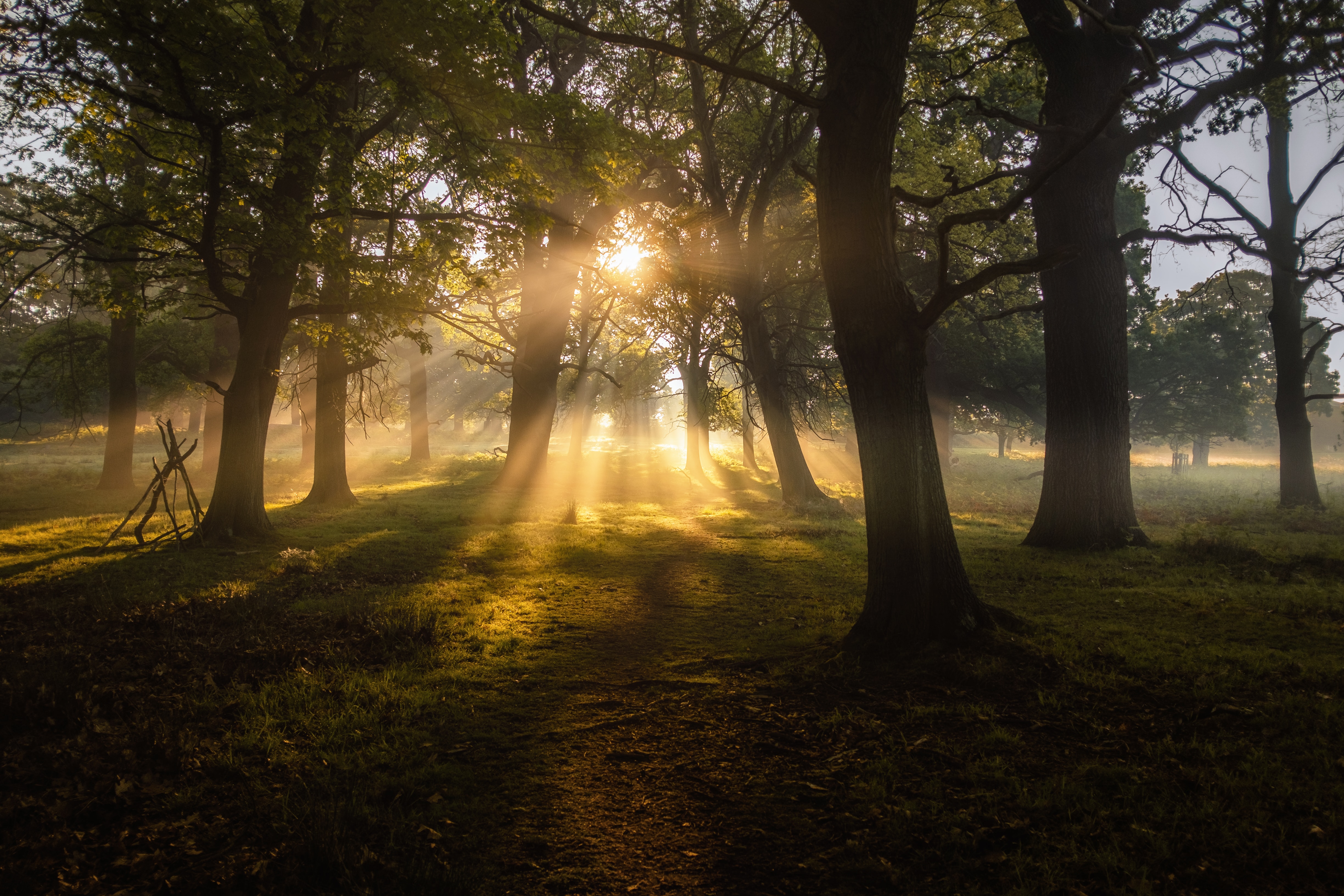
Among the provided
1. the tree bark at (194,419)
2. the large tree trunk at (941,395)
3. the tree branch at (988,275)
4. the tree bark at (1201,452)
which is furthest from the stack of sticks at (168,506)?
the tree bark at (1201,452)

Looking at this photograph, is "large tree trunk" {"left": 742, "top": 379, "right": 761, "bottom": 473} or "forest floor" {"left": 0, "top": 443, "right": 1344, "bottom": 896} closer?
"forest floor" {"left": 0, "top": 443, "right": 1344, "bottom": 896}

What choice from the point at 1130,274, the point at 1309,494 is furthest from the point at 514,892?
the point at 1130,274

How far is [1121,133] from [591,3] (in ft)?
47.0

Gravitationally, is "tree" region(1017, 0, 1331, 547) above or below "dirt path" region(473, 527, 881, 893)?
above

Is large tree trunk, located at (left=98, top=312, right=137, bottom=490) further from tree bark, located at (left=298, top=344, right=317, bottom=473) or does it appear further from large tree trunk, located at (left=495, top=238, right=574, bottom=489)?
large tree trunk, located at (left=495, top=238, right=574, bottom=489)

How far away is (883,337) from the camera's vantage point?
19.9 feet

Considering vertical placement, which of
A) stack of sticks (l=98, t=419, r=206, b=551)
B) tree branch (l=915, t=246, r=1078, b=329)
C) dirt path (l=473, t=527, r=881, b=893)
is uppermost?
tree branch (l=915, t=246, r=1078, b=329)

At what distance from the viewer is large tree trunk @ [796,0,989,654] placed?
6.03m

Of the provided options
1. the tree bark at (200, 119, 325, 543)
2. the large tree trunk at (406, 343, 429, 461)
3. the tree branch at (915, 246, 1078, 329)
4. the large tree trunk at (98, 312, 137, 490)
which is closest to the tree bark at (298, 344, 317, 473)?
the large tree trunk at (406, 343, 429, 461)

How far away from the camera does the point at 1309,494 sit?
60.1 feet

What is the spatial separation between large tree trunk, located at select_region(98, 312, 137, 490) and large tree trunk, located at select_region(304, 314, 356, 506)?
6905 mm

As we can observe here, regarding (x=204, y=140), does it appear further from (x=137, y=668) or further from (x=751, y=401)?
(x=751, y=401)

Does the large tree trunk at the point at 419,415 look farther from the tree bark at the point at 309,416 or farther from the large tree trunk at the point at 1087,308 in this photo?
the large tree trunk at the point at 1087,308

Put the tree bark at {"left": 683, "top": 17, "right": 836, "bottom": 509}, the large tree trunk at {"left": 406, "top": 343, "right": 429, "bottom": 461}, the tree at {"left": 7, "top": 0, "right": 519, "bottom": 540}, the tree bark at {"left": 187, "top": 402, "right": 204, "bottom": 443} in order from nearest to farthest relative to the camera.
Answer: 1. the tree at {"left": 7, "top": 0, "right": 519, "bottom": 540}
2. the tree bark at {"left": 683, "top": 17, "right": 836, "bottom": 509}
3. the large tree trunk at {"left": 406, "top": 343, "right": 429, "bottom": 461}
4. the tree bark at {"left": 187, "top": 402, "right": 204, "bottom": 443}
